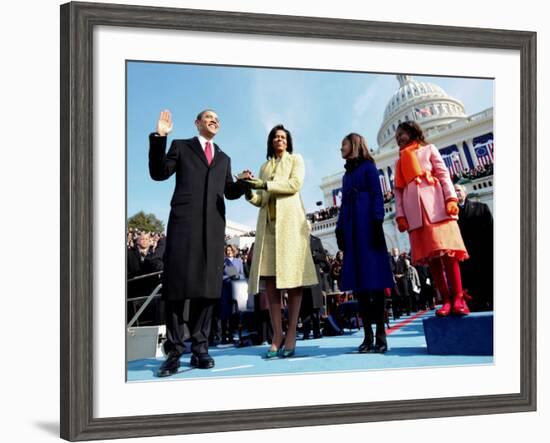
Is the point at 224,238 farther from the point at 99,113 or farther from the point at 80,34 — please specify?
the point at 80,34

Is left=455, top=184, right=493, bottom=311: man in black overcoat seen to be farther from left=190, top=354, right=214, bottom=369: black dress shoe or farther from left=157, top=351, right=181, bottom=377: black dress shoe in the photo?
left=157, top=351, right=181, bottom=377: black dress shoe

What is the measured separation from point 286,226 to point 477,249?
5.49ft

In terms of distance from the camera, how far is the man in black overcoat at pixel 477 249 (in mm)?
8266

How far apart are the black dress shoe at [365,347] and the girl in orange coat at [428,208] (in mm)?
711

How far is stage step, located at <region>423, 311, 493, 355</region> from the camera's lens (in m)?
8.14

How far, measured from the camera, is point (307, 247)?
7.84 m

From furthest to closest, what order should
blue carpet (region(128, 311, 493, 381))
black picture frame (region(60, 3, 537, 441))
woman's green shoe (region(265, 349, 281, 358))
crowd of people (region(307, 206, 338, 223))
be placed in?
1. crowd of people (region(307, 206, 338, 223))
2. woman's green shoe (region(265, 349, 281, 358))
3. blue carpet (region(128, 311, 493, 381))
4. black picture frame (region(60, 3, 537, 441))

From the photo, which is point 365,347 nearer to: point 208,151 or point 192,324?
point 192,324

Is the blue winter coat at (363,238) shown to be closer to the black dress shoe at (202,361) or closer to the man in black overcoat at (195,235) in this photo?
the man in black overcoat at (195,235)

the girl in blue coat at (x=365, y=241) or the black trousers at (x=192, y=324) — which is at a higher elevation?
the girl in blue coat at (x=365, y=241)

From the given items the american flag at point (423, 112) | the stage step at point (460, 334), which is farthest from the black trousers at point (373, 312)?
the american flag at point (423, 112)

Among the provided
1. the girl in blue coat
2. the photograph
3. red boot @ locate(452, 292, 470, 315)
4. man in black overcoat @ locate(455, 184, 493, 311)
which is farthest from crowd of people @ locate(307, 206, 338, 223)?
red boot @ locate(452, 292, 470, 315)

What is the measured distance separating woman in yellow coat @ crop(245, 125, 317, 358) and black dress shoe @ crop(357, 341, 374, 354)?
1.86ft

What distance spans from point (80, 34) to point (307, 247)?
7.88ft
